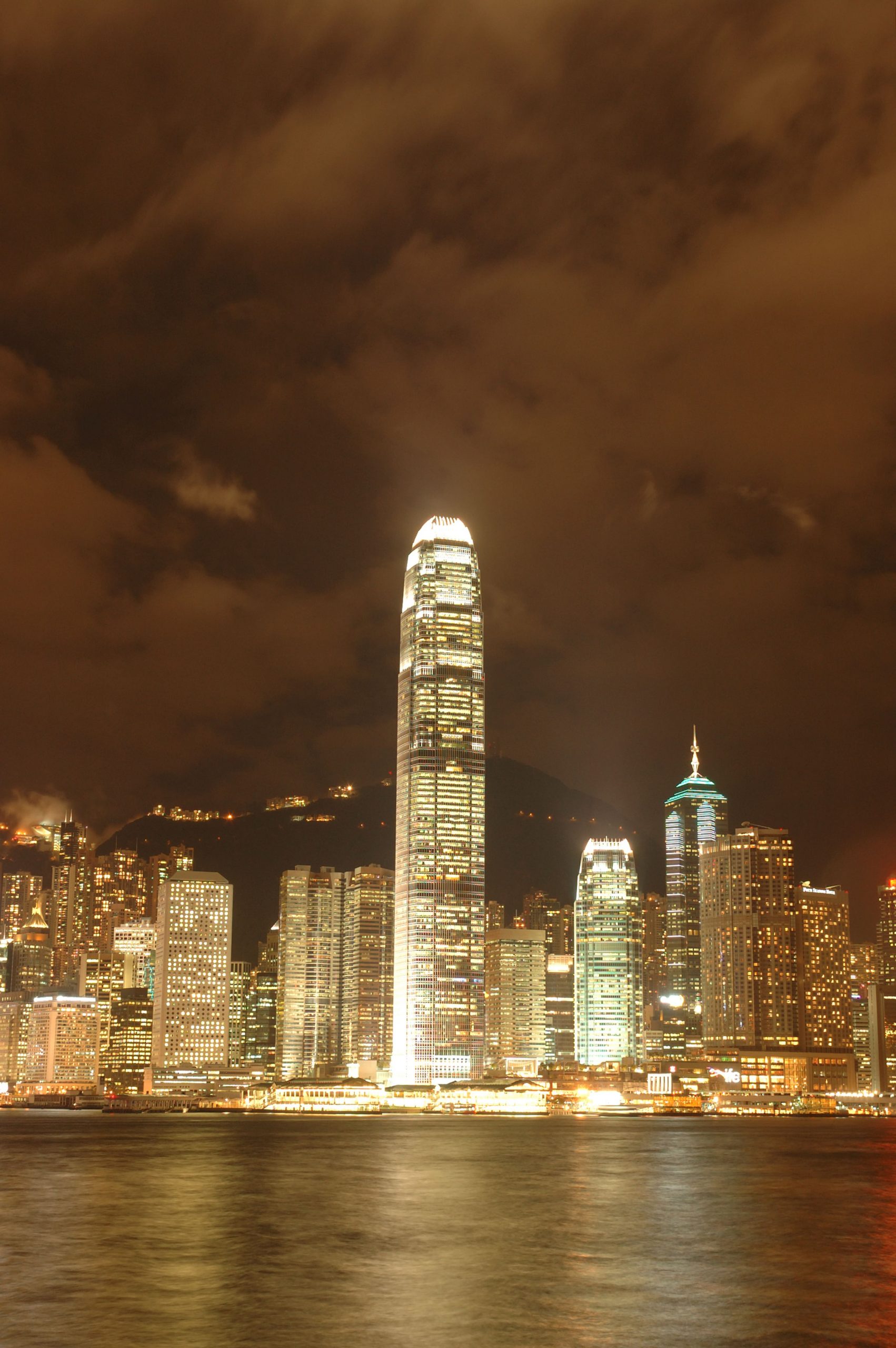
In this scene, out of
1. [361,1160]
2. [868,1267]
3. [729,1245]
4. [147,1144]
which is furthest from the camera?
[147,1144]

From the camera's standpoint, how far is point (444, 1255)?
6038 centimetres

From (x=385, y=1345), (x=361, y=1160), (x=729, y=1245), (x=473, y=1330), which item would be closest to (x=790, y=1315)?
(x=473, y=1330)

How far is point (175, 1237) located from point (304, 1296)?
55.1 feet

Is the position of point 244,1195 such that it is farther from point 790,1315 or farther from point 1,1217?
point 790,1315

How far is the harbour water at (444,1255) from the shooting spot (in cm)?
4531

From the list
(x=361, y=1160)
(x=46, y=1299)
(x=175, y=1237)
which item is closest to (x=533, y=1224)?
Result: (x=175, y=1237)

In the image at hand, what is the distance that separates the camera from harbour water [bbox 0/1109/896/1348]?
149ft

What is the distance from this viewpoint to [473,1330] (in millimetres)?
44562

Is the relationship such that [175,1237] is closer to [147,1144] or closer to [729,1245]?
[729,1245]

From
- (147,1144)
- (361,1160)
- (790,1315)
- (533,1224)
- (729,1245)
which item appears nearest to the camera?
(790,1315)

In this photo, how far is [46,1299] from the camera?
164ft

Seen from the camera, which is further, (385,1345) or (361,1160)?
(361,1160)

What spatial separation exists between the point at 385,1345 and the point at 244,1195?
4610 centimetres

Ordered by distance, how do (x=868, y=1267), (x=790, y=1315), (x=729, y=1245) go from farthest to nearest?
1. (x=729, y=1245)
2. (x=868, y=1267)
3. (x=790, y=1315)
